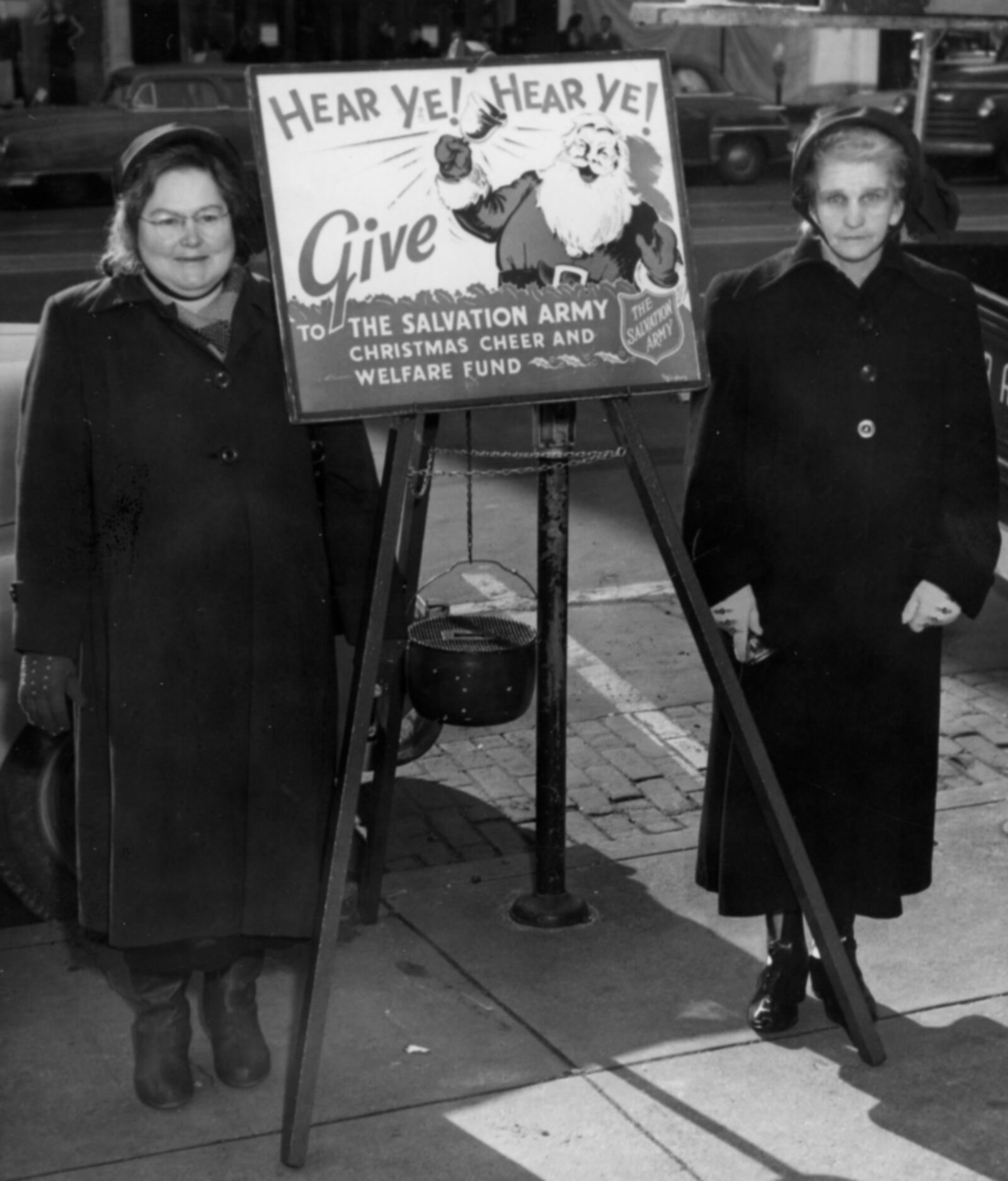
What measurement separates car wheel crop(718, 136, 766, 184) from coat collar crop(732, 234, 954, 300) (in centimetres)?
2145

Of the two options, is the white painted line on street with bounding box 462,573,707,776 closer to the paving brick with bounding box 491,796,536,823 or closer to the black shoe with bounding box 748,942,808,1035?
the paving brick with bounding box 491,796,536,823

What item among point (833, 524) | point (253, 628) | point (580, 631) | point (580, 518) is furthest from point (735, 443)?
point (580, 518)

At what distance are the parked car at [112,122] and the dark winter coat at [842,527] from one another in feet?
57.8

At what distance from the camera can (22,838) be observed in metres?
4.77

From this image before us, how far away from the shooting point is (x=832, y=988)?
4.10 meters

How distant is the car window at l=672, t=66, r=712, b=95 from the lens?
24516 millimetres

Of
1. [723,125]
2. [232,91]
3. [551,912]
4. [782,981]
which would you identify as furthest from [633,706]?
[723,125]

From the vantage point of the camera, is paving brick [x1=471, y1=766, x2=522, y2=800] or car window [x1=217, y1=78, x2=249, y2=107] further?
car window [x1=217, y1=78, x2=249, y2=107]

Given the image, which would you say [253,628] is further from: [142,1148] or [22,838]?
[22,838]

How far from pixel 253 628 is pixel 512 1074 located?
109 cm

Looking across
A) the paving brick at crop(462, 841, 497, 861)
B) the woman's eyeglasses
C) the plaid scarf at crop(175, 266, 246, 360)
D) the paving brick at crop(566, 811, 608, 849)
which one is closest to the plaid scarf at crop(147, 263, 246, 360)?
the plaid scarf at crop(175, 266, 246, 360)

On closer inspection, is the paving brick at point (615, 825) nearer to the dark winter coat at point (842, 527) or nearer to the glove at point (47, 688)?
the dark winter coat at point (842, 527)

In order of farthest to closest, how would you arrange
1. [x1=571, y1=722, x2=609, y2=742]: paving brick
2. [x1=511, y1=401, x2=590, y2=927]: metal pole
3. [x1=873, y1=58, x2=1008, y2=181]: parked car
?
[x1=873, y1=58, x2=1008, y2=181]: parked car, [x1=571, y1=722, x2=609, y2=742]: paving brick, [x1=511, y1=401, x2=590, y2=927]: metal pole

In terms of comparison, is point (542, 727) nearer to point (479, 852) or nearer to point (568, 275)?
point (479, 852)
